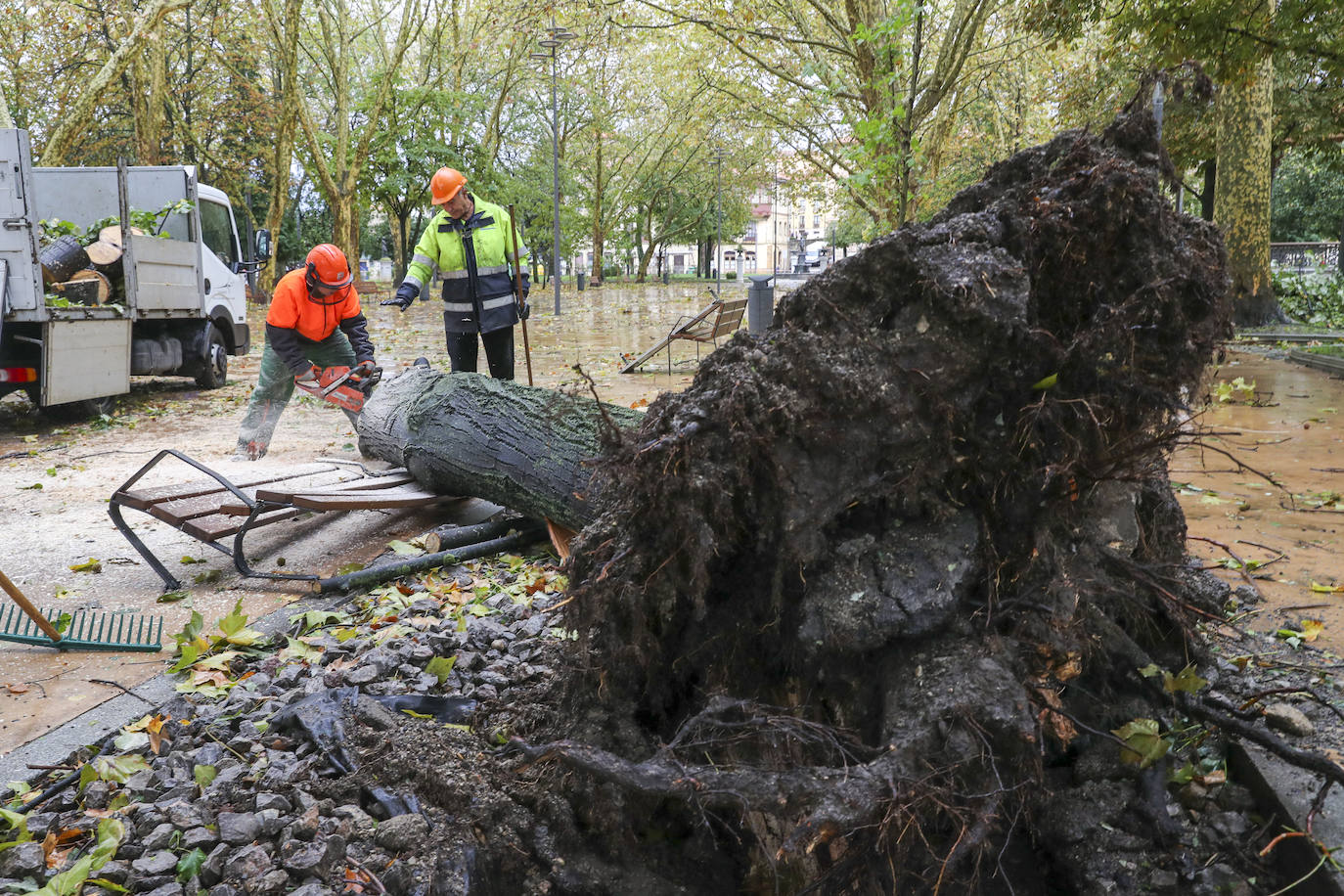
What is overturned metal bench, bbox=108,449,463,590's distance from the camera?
4.84m

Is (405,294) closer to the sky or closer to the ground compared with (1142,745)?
closer to the sky

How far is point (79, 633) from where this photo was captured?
408 centimetres

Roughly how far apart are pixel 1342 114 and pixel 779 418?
19468mm

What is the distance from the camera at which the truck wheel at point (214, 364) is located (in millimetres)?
12258

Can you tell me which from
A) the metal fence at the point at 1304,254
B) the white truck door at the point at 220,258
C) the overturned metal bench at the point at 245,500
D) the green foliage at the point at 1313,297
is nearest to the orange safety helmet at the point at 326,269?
the overturned metal bench at the point at 245,500

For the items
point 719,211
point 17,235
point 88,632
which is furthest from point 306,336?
point 719,211

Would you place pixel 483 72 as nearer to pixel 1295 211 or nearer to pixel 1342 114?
pixel 1342 114

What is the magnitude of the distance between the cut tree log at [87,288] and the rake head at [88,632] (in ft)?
21.9

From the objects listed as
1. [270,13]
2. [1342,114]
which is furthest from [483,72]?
[1342,114]

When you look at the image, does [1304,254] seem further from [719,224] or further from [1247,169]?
[719,224]

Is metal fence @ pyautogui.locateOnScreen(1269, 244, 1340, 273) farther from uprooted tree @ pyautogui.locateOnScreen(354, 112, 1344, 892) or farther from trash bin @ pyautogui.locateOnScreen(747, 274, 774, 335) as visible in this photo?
uprooted tree @ pyautogui.locateOnScreen(354, 112, 1344, 892)

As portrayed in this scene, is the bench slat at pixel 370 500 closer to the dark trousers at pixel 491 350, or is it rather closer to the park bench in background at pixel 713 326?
the dark trousers at pixel 491 350

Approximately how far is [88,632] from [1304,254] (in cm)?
3761

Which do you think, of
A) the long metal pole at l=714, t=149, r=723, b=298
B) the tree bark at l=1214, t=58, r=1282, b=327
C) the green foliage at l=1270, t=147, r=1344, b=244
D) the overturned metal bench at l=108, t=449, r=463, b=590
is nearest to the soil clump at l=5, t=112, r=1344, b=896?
the overturned metal bench at l=108, t=449, r=463, b=590
